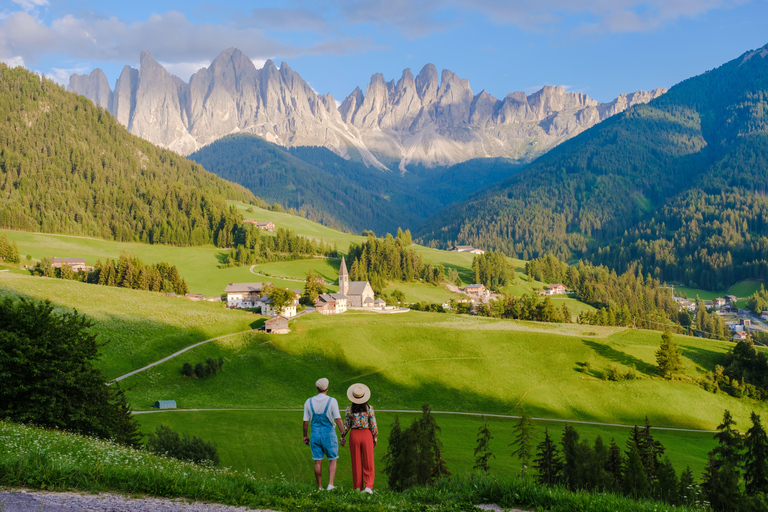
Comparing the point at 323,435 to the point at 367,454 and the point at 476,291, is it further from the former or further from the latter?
the point at 476,291

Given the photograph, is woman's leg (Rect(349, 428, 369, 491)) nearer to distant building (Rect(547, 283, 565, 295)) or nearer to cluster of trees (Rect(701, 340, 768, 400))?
cluster of trees (Rect(701, 340, 768, 400))

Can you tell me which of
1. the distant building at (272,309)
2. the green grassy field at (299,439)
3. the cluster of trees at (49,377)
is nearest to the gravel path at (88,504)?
the cluster of trees at (49,377)

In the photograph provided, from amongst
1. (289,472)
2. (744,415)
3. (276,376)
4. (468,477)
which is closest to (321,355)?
(276,376)

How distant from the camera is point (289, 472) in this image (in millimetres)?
43156

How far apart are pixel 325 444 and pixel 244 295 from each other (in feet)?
380

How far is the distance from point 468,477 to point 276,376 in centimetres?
6375

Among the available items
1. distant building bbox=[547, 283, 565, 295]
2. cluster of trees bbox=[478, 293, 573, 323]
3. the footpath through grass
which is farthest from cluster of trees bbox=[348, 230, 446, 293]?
the footpath through grass

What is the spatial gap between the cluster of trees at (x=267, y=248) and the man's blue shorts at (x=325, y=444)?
164 metres

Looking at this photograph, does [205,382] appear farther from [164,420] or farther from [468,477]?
[468,477]

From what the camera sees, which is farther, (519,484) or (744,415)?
(744,415)

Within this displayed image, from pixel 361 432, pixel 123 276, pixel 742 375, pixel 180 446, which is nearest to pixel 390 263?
pixel 123 276

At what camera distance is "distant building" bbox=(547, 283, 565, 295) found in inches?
7246

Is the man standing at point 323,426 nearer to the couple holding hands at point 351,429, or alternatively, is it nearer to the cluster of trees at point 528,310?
the couple holding hands at point 351,429

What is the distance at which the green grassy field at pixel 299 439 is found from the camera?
45.0 m
